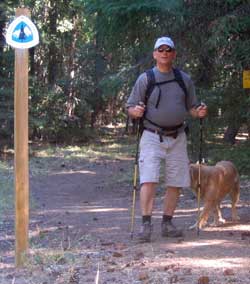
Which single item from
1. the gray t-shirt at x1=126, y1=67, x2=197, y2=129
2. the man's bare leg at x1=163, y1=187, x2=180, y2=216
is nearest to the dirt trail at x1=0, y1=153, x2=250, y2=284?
the man's bare leg at x1=163, y1=187, x2=180, y2=216

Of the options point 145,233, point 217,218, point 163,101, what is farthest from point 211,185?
point 163,101

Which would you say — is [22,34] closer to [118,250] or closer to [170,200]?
[118,250]

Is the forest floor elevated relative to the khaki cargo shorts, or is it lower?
lower

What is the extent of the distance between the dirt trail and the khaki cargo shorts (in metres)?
0.68

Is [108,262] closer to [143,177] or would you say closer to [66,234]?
[143,177]

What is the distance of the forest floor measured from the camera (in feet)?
17.7

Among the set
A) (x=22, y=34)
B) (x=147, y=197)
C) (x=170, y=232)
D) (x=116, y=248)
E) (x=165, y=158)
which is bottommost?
(x=116, y=248)

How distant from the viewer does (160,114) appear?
21.9 feet

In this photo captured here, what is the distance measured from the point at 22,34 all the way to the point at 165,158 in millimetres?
2184

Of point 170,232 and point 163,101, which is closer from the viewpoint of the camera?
point 163,101

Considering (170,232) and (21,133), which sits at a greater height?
(21,133)

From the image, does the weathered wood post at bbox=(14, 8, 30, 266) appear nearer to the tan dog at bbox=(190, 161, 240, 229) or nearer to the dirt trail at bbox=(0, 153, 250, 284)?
the dirt trail at bbox=(0, 153, 250, 284)

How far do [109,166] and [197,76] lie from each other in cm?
823

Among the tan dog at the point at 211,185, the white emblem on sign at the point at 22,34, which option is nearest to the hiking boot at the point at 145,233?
the tan dog at the point at 211,185
